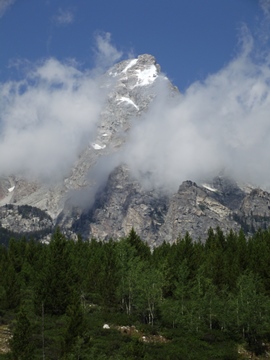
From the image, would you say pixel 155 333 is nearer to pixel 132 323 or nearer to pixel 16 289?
pixel 132 323

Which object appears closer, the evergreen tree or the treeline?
the evergreen tree

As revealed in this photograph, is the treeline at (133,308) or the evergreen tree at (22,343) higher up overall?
the treeline at (133,308)

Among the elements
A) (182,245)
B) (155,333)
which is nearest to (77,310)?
(155,333)

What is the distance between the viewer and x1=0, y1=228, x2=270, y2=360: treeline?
46625 mm

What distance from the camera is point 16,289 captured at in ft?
219

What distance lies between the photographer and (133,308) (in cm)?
7681

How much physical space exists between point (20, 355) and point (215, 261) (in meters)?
51.6

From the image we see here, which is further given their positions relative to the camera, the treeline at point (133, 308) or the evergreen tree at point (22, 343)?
the treeline at point (133, 308)

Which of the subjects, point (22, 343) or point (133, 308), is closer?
point (22, 343)

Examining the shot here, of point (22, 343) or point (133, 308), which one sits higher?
point (133, 308)

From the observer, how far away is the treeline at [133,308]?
153ft

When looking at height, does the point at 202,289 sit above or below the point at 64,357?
above

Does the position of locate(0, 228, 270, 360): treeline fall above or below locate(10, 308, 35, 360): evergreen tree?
above

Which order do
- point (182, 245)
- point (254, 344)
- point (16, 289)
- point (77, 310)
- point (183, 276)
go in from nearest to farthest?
point (77, 310) < point (254, 344) < point (16, 289) < point (183, 276) < point (182, 245)
